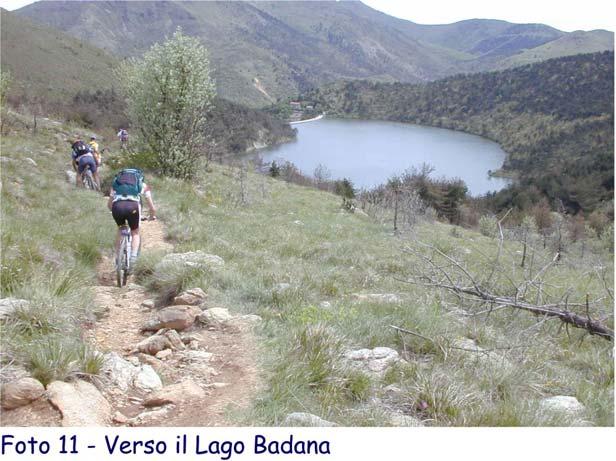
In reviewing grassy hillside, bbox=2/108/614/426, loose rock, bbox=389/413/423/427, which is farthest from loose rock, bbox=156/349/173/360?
loose rock, bbox=389/413/423/427

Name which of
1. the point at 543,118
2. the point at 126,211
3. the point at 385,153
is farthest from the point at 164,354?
the point at 543,118

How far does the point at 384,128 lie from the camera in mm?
166500

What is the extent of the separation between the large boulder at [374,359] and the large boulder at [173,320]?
5.03ft

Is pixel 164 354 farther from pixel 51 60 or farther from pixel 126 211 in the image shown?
pixel 51 60

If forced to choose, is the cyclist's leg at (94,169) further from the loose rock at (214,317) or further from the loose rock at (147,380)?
the loose rock at (147,380)

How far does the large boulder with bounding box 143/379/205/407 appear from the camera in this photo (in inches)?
119

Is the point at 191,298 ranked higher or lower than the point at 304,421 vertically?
lower

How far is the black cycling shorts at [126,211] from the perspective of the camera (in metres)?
6.41

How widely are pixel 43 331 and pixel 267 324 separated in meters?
1.72

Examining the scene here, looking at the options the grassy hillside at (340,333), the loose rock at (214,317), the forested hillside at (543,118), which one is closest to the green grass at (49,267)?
the grassy hillside at (340,333)

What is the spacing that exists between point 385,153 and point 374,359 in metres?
115

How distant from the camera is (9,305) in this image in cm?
375

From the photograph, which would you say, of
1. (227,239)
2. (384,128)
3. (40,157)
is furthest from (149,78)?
(384,128)

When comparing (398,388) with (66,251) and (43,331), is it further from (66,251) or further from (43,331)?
(66,251)
